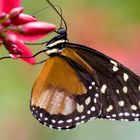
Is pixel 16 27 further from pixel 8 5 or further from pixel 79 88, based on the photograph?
pixel 79 88

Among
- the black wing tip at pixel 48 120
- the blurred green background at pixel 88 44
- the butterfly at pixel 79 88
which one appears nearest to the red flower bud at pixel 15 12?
the butterfly at pixel 79 88

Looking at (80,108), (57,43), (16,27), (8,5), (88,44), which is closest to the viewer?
(16,27)

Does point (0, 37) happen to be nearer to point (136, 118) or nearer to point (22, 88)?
point (136, 118)

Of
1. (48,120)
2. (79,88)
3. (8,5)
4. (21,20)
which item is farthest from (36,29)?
(79,88)

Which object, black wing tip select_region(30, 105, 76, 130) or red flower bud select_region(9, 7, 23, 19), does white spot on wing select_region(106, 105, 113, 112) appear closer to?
black wing tip select_region(30, 105, 76, 130)

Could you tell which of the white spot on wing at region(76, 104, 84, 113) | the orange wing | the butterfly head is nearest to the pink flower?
the butterfly head

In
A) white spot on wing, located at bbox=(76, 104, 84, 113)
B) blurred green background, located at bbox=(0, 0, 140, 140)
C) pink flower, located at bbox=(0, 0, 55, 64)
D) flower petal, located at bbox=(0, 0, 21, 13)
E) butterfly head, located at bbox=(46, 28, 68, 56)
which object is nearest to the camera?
pink flower, located at bbox=(0, 0, 55, 64)
